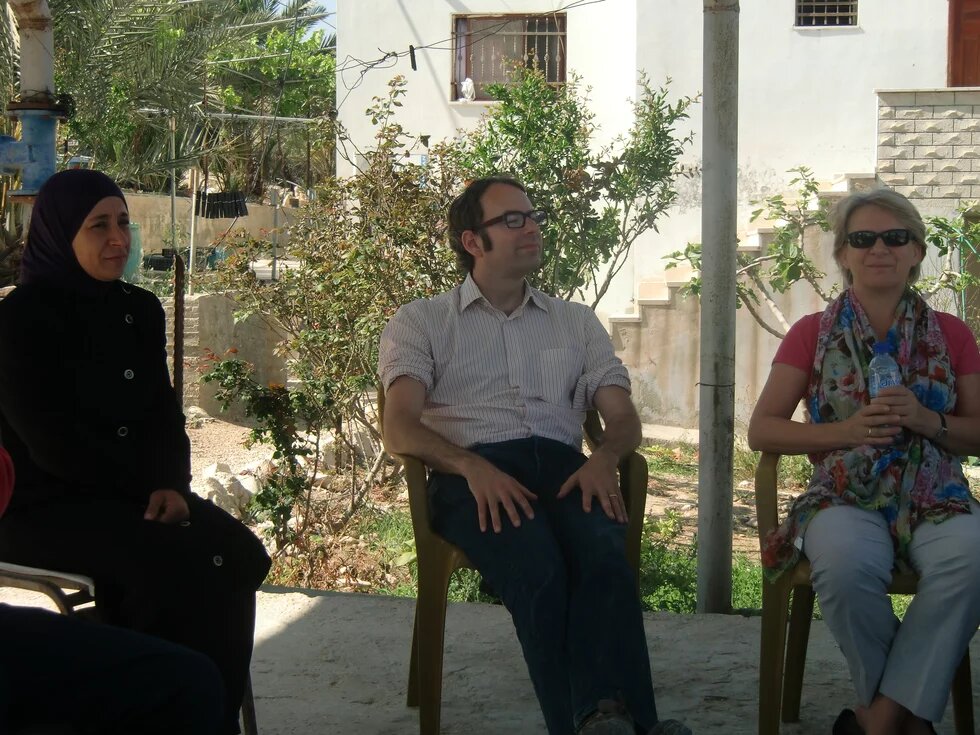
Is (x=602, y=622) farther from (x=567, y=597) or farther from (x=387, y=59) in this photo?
(x=387, y=59)

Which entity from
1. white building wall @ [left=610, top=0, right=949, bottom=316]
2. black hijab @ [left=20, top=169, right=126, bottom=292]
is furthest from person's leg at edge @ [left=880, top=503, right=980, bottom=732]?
white building wall @ [left=610, top=0, right=949, bottom=316]

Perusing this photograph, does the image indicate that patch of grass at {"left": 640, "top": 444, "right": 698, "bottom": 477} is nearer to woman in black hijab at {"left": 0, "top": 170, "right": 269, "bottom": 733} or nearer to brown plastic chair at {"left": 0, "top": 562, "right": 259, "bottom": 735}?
woman in black hijab at {"left": 0, "top": 170, "right": 269, "bottom": 733}

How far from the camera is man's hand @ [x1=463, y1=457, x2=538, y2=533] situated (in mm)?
2764

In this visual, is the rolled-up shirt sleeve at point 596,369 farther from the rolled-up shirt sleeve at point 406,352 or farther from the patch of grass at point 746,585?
the patch of grass at point 746,585

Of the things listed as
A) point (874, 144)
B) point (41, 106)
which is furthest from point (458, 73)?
point (41, 106)

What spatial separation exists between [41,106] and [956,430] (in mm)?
3013

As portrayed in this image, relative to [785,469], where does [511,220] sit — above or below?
above

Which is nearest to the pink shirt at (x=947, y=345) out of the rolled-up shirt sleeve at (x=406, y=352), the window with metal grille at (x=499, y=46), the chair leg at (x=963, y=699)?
the chair leg at (x=963, y=699)

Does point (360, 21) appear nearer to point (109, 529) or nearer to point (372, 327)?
point (372, 327)

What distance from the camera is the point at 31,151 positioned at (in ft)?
12.7

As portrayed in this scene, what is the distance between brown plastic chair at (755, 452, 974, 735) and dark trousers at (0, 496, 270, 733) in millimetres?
1177

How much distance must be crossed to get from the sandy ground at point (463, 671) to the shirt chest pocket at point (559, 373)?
2.67ft

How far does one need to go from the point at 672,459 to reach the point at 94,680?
8182mm

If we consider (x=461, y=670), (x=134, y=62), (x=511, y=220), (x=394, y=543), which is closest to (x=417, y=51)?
(x=134, y=62)
